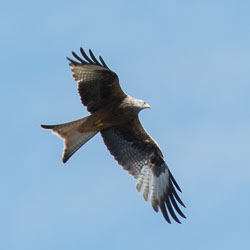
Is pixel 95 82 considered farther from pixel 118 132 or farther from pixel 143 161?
pixel 143 161

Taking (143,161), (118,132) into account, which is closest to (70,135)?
(118,132)

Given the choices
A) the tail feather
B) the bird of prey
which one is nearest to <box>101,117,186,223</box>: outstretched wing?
the bird of prey

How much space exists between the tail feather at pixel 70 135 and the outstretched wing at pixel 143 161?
776mm

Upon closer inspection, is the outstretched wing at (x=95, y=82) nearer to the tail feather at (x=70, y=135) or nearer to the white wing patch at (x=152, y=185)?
the tail feather at (x=70, y=135)

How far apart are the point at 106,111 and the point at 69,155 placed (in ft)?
3.57

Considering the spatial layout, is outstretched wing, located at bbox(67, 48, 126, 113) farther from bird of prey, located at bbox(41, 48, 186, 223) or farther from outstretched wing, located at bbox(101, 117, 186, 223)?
outstretched wing, located at bbox(101, 117, 186, 223)

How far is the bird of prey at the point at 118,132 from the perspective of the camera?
1391 centimetres

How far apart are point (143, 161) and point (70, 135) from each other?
1.71 m

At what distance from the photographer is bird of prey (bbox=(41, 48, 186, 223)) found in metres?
13.9

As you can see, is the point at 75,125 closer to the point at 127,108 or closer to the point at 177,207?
the point at 127,108

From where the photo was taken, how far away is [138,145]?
14.9m

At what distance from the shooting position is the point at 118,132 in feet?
48.4

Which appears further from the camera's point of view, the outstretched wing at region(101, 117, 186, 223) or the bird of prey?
the outstretched wing at region(101, 117, 186, 223)

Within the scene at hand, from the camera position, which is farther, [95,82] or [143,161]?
[143,161]
